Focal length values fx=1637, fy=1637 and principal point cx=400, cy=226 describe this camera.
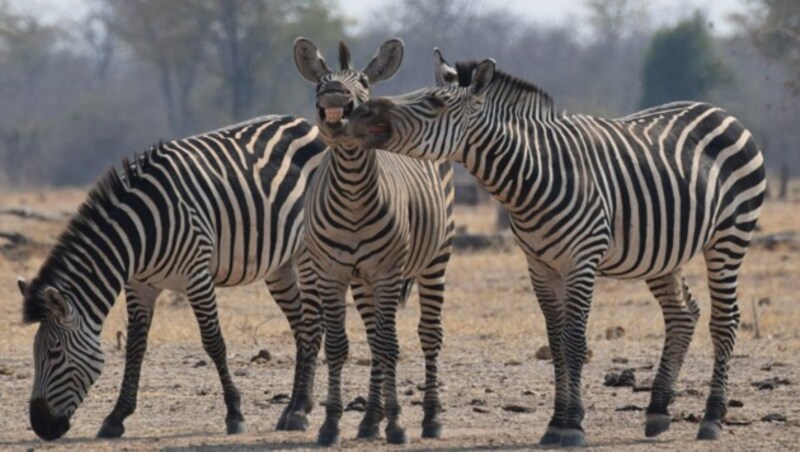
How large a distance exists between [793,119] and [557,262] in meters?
42.5

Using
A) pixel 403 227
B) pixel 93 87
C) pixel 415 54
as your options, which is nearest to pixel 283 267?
pixel 403 227

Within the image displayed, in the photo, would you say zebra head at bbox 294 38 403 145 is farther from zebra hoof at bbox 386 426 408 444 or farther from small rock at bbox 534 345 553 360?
small rock at bbox 534 345 553 360

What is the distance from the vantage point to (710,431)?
25.0ft

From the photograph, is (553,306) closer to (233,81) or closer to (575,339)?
(575,339)

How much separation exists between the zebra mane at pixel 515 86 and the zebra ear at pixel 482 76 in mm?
53

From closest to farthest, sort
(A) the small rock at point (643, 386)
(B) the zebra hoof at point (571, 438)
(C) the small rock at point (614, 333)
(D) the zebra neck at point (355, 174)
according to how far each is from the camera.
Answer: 1. (B) the zebra hoof at point (571, 438)
2. (D) the zebra neck at point (355, 174)
3. (A) the small rock at point (643, 386)
4. (C) the small rock at point (614, 333)

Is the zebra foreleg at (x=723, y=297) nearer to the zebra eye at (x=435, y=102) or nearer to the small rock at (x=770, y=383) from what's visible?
the small rock at (x=770, y=383)

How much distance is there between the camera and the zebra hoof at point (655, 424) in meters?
7.80

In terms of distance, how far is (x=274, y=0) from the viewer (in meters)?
52.5

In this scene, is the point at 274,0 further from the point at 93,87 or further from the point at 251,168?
the point at 251,168

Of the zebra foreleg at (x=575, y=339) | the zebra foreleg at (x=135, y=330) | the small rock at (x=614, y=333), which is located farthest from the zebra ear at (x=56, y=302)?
the small rock at (x=614, y=333)

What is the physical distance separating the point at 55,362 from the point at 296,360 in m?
1.71

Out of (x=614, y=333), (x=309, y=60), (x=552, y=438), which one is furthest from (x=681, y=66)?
(x=552, y=438)

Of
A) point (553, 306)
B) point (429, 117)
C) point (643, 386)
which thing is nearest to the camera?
point (429, 117)
